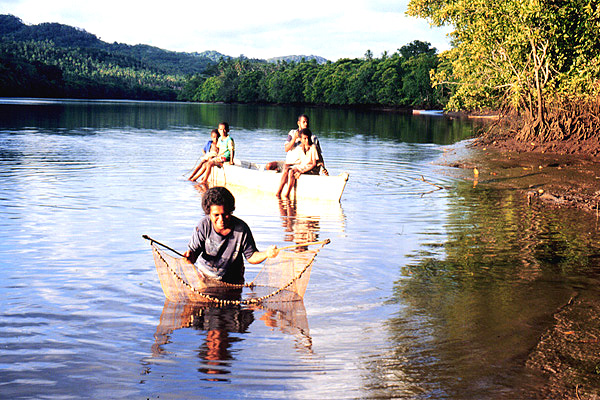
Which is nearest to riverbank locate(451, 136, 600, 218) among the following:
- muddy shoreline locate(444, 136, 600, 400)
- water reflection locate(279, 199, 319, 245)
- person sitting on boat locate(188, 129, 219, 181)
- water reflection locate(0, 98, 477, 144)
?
muddy shoreline locate(444, 136, 600, 400)

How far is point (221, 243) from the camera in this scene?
720cm

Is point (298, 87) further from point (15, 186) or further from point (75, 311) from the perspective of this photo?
point (75, 311)

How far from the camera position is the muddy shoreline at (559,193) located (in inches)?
221

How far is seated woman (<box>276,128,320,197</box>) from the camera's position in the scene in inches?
618

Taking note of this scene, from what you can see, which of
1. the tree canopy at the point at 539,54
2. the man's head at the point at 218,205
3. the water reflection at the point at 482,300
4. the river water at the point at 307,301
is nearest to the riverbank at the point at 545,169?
the tree canopy at the point at 539,54

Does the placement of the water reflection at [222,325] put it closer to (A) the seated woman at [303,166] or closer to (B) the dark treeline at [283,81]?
(A) the seated woman at [303,166]

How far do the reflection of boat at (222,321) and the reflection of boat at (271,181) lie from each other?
774 centimetres

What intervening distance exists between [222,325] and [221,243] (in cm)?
91

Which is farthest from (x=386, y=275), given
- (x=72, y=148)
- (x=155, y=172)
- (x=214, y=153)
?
(x=72, y=148)

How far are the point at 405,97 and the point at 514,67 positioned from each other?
8414 centimetres

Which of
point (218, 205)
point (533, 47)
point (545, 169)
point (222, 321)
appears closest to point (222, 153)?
point (545, 169)

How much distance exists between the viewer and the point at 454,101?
31.4 metres

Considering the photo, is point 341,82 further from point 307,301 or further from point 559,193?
point 307,301

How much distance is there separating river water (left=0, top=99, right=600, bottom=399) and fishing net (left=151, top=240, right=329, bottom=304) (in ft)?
0.62
